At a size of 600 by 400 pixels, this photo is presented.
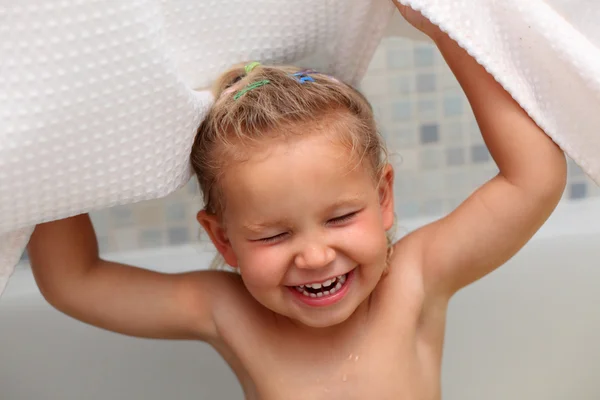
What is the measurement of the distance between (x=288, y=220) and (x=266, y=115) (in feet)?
0.36

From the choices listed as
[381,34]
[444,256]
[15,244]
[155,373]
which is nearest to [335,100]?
[381,34]

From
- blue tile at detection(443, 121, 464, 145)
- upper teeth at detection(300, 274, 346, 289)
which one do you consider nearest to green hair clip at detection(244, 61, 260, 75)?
upper teeth at detection(300, 274, 346, 289)

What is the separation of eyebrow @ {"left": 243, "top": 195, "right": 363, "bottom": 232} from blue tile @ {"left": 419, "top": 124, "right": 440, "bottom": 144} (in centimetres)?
50

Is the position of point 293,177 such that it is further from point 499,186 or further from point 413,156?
point 413,156

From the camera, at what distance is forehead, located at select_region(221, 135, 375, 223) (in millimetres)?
764

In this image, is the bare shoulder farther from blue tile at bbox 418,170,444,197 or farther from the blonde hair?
blue tile at bbox 418,170,444,197

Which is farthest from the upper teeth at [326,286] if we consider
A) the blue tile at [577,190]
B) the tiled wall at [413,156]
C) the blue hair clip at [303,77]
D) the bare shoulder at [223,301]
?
the blue tile at [577,190]

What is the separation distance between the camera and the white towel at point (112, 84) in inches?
27.2

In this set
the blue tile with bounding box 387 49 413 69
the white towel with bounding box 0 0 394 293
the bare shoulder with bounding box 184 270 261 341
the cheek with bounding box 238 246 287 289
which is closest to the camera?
the white towel with bounding box 0 0 394 293

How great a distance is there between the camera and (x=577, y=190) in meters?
1.30

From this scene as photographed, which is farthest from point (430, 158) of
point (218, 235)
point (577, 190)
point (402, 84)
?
point (218, 235)

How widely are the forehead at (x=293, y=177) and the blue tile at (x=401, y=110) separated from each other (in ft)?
1.56

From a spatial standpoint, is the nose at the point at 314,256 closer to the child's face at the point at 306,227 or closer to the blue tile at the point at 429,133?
the child's face at the point at 306,227

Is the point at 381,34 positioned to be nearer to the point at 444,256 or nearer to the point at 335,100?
the point at 335,100
